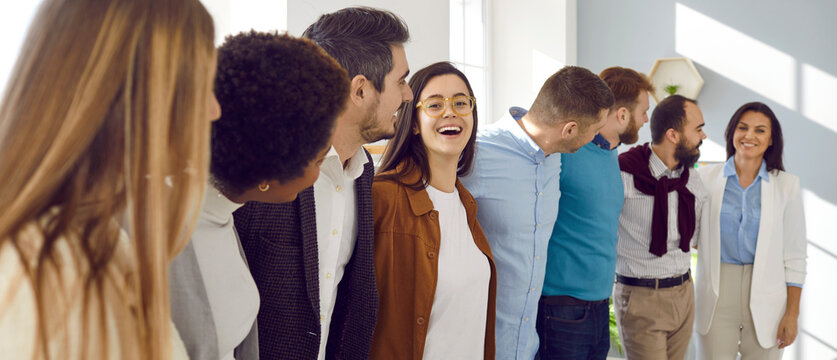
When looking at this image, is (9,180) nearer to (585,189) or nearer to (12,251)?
(12,251)

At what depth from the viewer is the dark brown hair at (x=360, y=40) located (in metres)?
1.40

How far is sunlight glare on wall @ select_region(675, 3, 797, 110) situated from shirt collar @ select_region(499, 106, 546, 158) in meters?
3.14

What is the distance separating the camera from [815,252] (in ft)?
14.1

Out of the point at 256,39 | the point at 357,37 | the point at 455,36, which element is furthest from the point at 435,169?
the point at 455,36

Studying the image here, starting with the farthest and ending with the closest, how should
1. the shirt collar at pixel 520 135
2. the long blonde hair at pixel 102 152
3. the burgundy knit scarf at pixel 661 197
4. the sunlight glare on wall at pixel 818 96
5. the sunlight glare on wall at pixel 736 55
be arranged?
the sunlight glare on wall at pixel 736 55 < the sunlight glare on wall at pixel 818 96 < the burgundy knit scarf at pixel 661 197 < the shirt collar at pixel 520 135 < the long blonde hair at pixel 102 152

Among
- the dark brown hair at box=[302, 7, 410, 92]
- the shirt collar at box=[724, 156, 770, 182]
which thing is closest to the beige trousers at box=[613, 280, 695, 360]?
the shirt collar at box=[724, 156, 770, 182]

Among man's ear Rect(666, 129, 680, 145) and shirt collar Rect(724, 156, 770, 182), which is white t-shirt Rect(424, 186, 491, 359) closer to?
man's ear Rect(666, 129, 680, 145)

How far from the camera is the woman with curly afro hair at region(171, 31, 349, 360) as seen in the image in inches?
32.5

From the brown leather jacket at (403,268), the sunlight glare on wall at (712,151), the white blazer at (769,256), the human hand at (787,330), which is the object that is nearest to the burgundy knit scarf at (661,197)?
the white blazer at (769,256)

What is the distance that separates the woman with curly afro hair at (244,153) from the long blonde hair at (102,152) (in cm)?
24

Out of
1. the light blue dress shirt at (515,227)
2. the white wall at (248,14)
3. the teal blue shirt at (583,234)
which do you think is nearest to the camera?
the light blue dress shirt at (515,227)

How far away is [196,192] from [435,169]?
1169mm

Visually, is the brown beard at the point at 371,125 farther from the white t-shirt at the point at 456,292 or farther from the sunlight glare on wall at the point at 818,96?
the sunlight glare on wall at the point at 818,96

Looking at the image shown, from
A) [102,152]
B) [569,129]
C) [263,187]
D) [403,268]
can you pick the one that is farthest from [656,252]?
[102,152]
